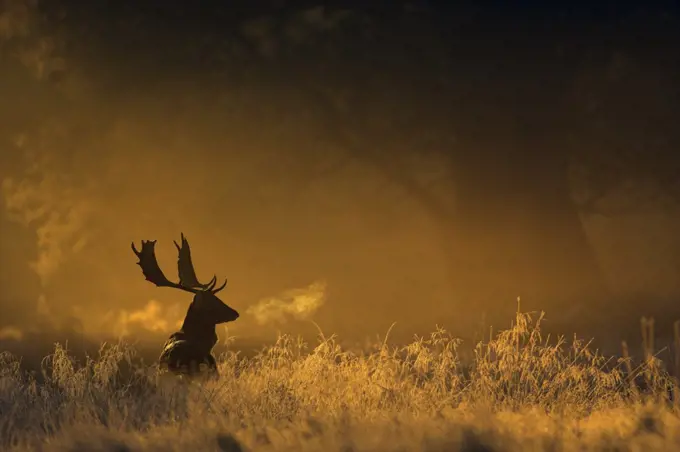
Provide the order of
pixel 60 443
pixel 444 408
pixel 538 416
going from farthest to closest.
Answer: pixel 444 408 → pixel 538 416 → pixel 60 443

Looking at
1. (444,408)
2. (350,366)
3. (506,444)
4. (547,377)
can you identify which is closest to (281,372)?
(350,366)

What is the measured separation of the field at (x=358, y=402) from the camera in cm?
736

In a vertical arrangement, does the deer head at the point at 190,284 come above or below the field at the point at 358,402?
above

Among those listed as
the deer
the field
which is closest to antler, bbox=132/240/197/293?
the deer

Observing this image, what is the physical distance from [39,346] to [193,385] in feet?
11.5

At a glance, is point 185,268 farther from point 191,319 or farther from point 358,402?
point 358,402

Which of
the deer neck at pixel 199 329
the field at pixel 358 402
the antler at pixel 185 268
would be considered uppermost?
the antler at pixel 185 268

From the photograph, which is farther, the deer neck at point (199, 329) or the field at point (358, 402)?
the deer neck at point (199, 329)

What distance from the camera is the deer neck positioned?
11.4m

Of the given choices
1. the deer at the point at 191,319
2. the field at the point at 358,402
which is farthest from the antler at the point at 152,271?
the field at the point at 358,402

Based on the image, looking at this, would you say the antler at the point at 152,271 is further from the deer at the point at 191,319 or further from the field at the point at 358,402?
the field at the point at 358,402

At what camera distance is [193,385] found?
10.4 m

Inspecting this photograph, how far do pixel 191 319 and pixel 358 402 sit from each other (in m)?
2.95

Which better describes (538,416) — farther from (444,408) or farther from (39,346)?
(39,346)
